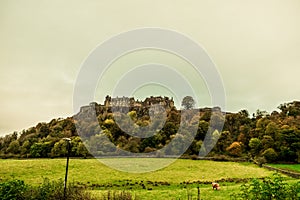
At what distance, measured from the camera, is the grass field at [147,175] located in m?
23.5

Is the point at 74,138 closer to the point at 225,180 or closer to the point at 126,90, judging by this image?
the point at 225,180

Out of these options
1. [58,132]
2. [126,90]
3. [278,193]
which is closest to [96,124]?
[58,132]

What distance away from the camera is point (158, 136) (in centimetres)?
3944

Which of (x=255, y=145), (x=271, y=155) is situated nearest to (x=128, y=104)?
(x=255, y=145)

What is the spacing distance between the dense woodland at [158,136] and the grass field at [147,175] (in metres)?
2.71

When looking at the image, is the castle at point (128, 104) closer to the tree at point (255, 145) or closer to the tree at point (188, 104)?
the tree at point (188, 104)

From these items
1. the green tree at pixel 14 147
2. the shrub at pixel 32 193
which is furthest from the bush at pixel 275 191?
the green tree at pixel 14 147

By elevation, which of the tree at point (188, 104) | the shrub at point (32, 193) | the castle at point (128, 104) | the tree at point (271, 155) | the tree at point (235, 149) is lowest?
the shrub at point (32, 193)

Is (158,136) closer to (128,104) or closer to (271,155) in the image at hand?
(128,104)

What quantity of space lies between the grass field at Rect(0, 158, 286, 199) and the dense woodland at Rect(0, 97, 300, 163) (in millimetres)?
2708

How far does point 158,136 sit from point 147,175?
11124 mm

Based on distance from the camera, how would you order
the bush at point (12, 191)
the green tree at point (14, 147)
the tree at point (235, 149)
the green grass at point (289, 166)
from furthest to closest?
the green tree at point (14, 147)
the tree at point (235, 149)
the green grass at point (289, 166)
the bush at point (12, 191)

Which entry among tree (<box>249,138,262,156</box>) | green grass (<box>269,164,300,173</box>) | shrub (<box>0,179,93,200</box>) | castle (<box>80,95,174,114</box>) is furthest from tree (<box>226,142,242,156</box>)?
shrub (<box>0,179,93,200</box>)

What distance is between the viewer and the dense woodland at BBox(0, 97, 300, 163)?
37.3 metres
